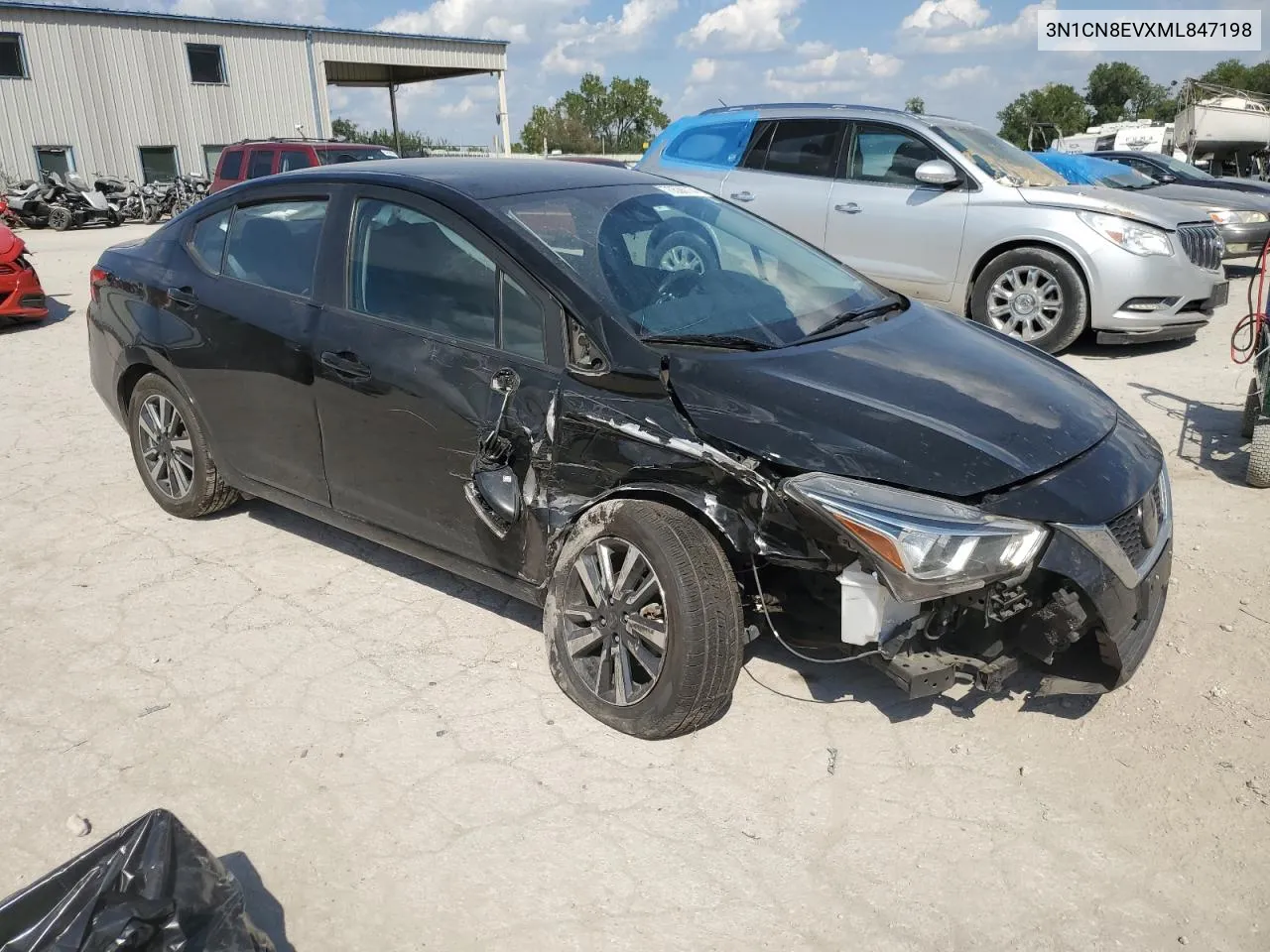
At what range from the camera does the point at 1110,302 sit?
295 inches

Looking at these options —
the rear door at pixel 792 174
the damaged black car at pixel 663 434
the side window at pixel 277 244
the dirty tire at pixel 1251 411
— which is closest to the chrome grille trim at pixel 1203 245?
the dirty tire at pixel 1251 411

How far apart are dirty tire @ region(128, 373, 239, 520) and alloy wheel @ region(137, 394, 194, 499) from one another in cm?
2

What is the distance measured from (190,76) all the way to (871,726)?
31.3 m

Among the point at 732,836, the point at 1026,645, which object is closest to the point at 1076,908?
the point at 1026,645

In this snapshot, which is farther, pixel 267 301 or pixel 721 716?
pixel 267 301

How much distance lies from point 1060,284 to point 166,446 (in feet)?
20.4

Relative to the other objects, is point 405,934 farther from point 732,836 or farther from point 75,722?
point 75,722

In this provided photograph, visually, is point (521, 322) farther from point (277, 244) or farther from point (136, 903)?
point (136, 903)

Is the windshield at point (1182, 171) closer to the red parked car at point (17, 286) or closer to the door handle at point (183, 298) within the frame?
the door handle at point (183, 298)

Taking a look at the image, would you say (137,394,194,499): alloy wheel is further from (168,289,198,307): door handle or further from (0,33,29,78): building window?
(0,33,29,78): building window

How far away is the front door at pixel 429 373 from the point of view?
11.1 feet

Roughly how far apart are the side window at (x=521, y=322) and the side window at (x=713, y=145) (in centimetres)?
619

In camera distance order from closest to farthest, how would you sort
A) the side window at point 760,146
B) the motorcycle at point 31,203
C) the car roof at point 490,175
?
the car roof at point 490,175, the side window at point 760,146, the motorcycle at point 31,203

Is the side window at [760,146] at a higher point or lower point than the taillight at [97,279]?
higher
